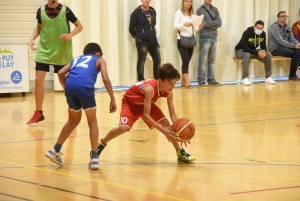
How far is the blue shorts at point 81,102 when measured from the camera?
18.4ft

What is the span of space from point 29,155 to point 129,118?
1087 millimetres

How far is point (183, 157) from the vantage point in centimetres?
582

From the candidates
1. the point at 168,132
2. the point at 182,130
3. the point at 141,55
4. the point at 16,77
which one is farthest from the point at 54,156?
the point at 141,55

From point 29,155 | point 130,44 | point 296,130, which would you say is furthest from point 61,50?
point 130,44

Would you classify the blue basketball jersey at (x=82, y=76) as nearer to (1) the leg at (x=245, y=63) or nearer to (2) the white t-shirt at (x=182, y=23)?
(2) the white t-shirt at (x=182, y=23)

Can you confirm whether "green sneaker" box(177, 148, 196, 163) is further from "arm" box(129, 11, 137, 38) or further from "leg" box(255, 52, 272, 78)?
"leg" box(255, 52, 272, 78)

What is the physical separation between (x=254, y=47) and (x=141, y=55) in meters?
3.34

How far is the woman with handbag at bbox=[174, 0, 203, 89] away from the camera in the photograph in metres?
14.5

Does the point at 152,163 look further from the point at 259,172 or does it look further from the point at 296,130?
the point at 296,130

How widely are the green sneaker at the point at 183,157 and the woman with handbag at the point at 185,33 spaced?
28.5ft

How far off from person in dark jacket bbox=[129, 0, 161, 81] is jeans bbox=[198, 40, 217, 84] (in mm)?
1619

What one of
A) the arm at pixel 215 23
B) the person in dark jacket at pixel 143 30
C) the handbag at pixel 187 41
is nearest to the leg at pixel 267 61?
the arm at pixel 215 23

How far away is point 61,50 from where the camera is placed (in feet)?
28.3

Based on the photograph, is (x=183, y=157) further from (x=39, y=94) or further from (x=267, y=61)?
(x=267, y=61)
